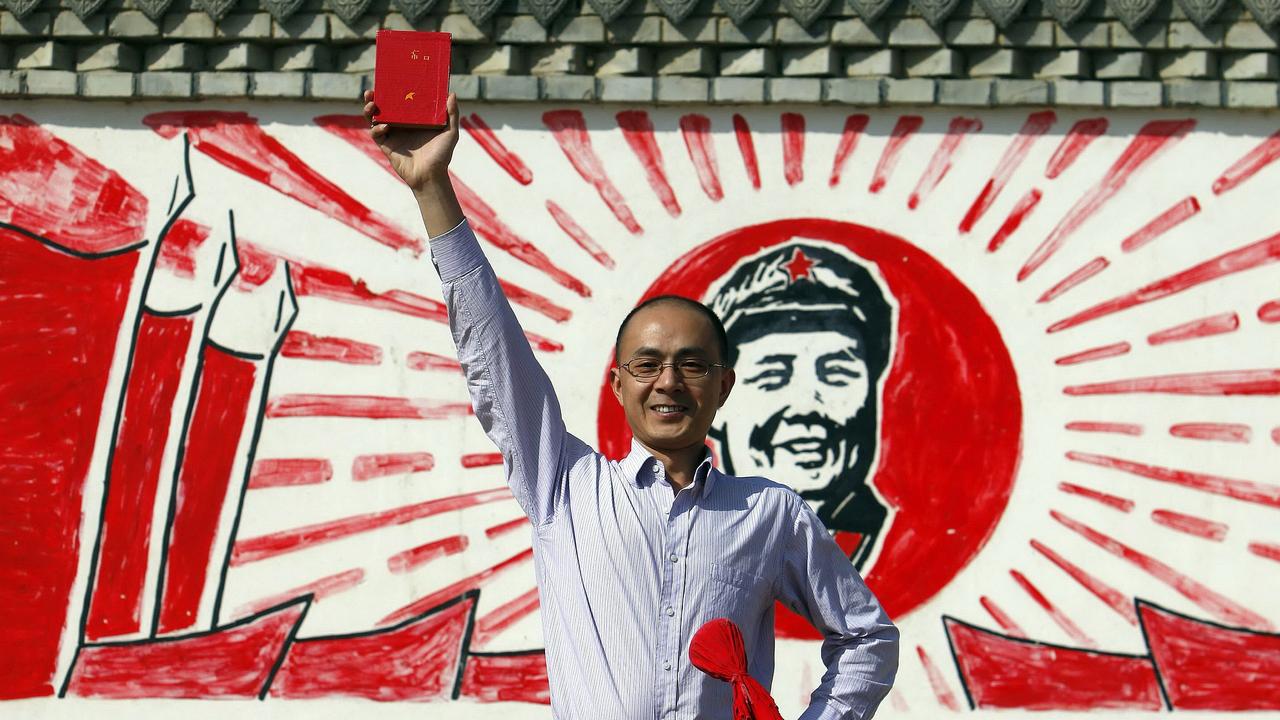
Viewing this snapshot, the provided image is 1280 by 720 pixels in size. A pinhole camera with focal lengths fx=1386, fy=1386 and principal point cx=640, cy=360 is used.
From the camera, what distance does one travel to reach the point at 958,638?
16.0 ft

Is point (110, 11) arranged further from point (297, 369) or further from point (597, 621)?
point (597, 621)

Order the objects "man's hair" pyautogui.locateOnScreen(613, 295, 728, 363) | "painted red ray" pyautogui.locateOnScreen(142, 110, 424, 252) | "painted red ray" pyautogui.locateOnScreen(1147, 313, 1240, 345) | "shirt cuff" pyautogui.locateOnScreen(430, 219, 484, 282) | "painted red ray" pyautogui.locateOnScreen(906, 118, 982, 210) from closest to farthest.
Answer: "shirt cuff" pyautogui.locateOnScreen(430, 219, 484, 282) → "man's hair" pyautogui.locateOnScreen(613, 295, 728, 363) → "painted red ray" pyautogui.locateOnScreen(1147, 313, 1240, 345) → "painted red ray" pyautogui.locateOnScreen(906, 118, 982, 210) → "painted red ray" pyautogui.locateOnScreen(142, 110, 424, 252)

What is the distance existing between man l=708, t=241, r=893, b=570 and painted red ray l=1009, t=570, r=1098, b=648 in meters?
0.53

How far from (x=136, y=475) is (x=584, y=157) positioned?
2010 millimetres

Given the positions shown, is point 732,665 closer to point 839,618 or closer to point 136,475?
point 839,618

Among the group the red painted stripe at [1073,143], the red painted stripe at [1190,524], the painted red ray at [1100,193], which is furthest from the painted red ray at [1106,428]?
the red painted stripe at [1073,143]

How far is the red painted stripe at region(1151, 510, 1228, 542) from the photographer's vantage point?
192 inches

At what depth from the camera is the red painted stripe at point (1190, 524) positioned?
487cm

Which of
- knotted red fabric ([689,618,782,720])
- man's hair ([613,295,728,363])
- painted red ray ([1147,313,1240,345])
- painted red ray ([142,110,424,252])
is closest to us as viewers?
knotted red fabric ([689,618,782,720])

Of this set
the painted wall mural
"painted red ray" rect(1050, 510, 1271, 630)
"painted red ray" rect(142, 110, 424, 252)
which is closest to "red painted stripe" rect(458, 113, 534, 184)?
the painted wall mural

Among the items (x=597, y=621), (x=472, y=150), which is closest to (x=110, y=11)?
(x=472, y=150)

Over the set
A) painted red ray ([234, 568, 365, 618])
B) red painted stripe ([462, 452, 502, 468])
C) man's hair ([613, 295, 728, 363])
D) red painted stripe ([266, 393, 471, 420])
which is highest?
man's hair ([613, 295, 728, 363])

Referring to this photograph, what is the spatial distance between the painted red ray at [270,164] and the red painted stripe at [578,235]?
0.51 meters

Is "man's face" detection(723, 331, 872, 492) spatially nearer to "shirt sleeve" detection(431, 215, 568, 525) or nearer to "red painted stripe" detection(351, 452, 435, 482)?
"red painted stripe" detection(351, 452, 435, 482)
